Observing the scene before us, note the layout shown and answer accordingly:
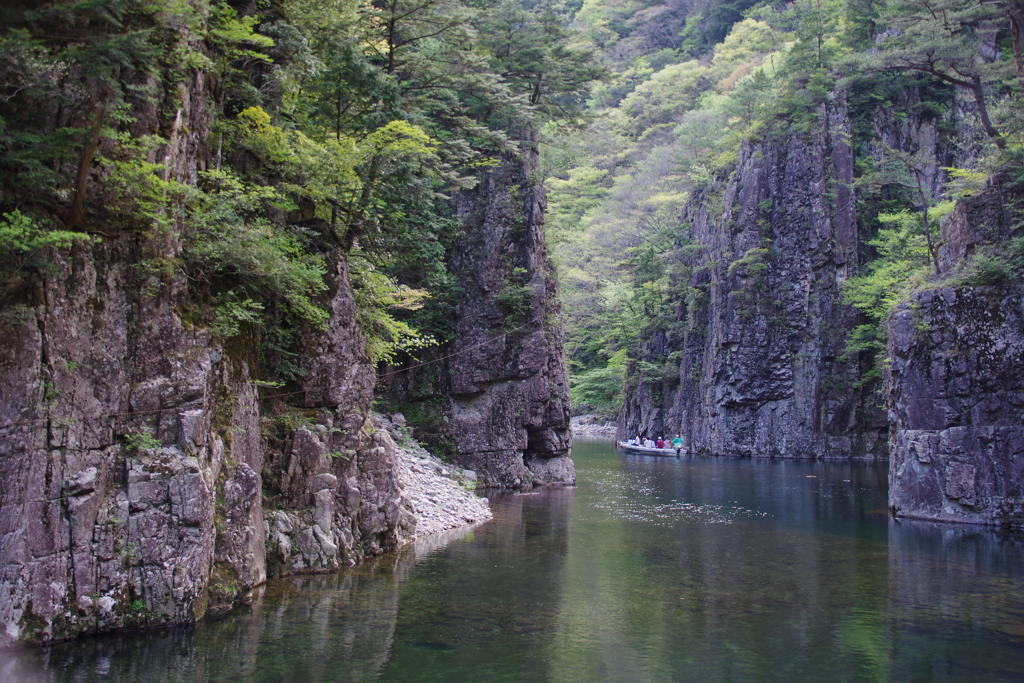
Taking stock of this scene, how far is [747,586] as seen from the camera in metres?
13.1

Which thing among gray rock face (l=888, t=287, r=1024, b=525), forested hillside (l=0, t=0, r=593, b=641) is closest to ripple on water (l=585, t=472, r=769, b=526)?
gray rock face (l=888, t=287, r=1024, b=525)

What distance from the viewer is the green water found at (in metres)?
8.79

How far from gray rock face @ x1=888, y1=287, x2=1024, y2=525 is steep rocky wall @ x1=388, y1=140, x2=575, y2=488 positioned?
11.3 m

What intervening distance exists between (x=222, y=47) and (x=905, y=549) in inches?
693

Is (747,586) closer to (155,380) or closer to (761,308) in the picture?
(155,380)

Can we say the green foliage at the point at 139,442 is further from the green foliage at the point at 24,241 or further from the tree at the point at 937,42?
the tree at the point at 937,42

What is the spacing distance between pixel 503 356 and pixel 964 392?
1388 cm

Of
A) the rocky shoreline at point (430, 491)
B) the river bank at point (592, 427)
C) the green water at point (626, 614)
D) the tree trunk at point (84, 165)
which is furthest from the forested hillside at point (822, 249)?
the tree trunk at point (84, 165)

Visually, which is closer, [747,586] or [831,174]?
[747,586]

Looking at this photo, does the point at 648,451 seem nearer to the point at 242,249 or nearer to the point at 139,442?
the point at 242,249

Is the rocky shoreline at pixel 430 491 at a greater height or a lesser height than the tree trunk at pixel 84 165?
lesser

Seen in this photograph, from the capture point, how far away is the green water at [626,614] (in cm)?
879

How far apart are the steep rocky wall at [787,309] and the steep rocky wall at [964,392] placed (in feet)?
61.5

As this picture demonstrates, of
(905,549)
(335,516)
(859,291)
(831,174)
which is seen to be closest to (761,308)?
(859,291)
